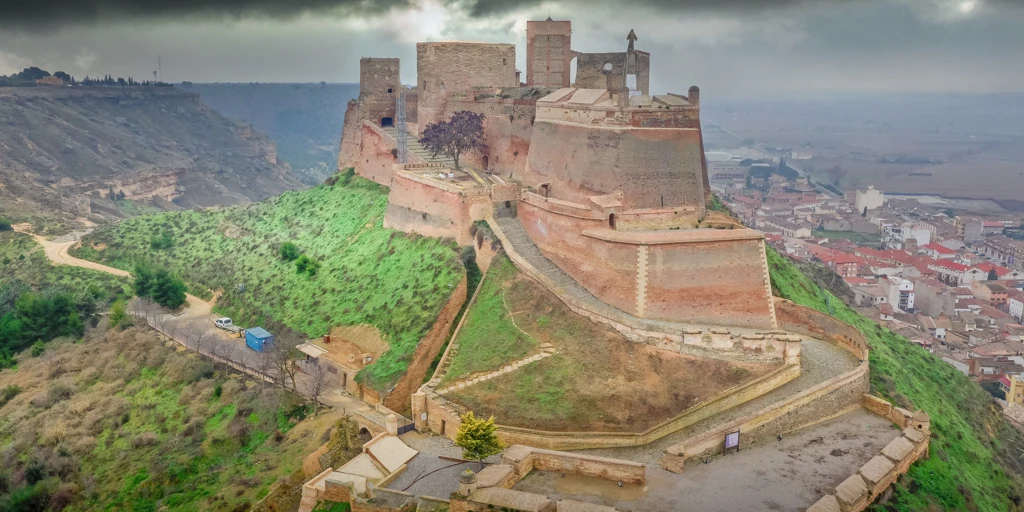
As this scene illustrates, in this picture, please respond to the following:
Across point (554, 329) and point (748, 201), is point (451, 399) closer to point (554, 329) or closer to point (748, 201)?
point (554, 329)

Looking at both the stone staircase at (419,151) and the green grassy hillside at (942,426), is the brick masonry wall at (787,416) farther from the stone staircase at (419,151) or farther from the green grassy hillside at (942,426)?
the stone staircase at (419,151)

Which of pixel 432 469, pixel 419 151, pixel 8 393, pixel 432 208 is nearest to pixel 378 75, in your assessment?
pixel 419 151

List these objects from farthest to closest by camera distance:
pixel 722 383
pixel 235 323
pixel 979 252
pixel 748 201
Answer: pixel 748 201 → pixel 979 252 → pixel 235 323 → pixel 722 383

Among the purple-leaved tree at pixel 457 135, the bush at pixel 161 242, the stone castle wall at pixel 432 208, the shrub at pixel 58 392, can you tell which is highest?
the purple-leaved tree at pixel 457 135

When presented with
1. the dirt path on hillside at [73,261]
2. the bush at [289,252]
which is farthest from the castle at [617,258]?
the dirt path on hillside at [73,261]

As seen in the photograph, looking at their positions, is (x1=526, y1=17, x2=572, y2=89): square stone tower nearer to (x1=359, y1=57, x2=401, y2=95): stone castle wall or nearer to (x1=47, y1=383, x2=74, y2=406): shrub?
(x1=359, y1=57, x2=401, y2=95): stone castle wall

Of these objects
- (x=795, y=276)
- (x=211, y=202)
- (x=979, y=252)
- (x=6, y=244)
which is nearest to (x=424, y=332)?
(x=795, y=276)
